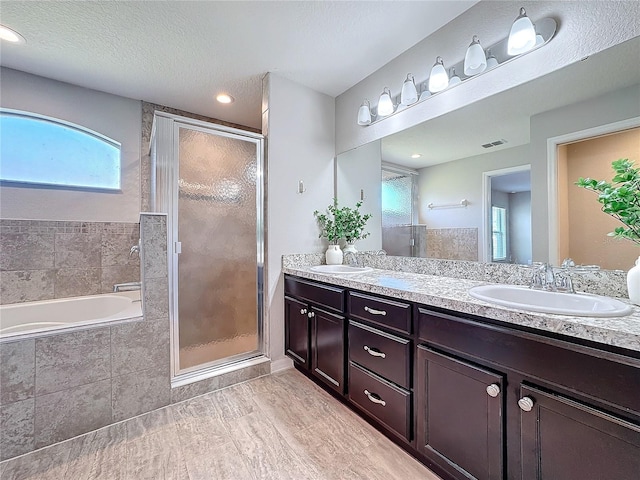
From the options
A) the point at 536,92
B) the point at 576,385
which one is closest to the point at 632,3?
the point at 536,92

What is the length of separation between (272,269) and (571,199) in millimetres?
1989

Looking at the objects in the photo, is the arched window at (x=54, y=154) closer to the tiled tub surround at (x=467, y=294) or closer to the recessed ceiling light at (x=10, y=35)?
the recessed ceiling light at (x=10, y=35)

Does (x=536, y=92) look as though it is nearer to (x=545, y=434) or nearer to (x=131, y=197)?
(x=545, y=434)

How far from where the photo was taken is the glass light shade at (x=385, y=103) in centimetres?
217

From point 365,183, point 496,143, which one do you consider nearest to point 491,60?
point 496,143

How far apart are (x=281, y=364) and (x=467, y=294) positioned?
1.75 meters

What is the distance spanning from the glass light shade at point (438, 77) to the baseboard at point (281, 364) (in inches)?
94.5

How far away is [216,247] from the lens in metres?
2.23

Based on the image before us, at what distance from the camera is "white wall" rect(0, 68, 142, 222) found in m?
2.25

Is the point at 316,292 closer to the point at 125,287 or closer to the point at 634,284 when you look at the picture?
the point at 634,284

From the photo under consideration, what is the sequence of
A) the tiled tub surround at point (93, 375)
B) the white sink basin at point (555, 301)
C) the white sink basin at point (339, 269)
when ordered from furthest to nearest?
the white sink basin at point (339, 269)
the tiled tub surround at point (93, 375)
the white sink basin at point (555, 301)

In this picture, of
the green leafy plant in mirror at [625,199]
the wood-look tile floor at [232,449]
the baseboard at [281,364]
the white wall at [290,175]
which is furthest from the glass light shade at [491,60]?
the baseboard at [281,364]

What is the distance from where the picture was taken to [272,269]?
2.39m

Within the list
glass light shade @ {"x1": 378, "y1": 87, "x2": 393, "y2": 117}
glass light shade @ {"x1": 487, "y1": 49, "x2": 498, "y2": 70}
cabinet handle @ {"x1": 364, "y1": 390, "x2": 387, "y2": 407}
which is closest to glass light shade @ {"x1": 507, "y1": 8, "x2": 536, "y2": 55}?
glass light shade @ {"x1": 487, "y1": 49, "x2": 498, "y2": 70}
